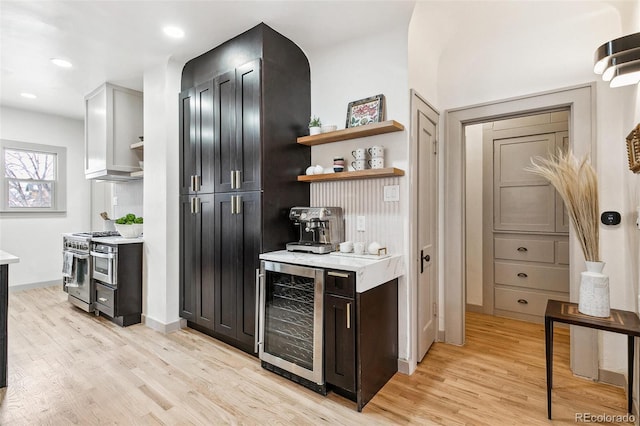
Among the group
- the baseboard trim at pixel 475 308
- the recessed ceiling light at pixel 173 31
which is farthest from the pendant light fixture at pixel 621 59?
the recessed ceiling light at pixel 173 31

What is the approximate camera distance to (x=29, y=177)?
4.98 meters

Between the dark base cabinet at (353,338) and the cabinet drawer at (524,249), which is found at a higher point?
the cabinet drawer at (524,249)

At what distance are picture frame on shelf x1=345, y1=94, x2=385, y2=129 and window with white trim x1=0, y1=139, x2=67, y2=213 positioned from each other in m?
5.17

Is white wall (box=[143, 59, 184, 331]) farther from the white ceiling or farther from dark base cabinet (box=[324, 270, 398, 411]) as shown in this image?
dark base cabinet (box=[324, 270, 398, 411])

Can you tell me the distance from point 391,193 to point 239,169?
128 cm

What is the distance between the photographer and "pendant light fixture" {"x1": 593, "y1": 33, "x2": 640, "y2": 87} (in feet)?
5.18

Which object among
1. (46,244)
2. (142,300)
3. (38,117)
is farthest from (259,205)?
(38,117)

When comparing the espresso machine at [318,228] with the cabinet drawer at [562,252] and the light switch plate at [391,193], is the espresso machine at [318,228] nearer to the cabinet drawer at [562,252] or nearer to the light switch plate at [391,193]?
the light switch plate at [391,193]

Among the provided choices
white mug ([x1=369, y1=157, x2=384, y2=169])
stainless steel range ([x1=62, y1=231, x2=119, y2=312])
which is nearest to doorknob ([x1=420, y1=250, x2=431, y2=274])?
white mug ([x1=369, y1=157, x2=384, y2=169])

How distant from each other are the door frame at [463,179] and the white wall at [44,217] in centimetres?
578

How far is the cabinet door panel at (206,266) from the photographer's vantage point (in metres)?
2.98

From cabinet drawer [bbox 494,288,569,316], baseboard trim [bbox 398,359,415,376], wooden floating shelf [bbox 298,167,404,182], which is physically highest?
wooden floating shelf [bbox 298,167,404,182]

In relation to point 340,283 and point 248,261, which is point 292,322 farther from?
point 248,261

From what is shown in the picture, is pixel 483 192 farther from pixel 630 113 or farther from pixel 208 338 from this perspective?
pixel 208 338
